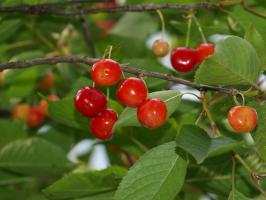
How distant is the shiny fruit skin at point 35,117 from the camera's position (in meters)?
3.42

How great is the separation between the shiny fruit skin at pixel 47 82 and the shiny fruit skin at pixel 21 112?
6.1 inches

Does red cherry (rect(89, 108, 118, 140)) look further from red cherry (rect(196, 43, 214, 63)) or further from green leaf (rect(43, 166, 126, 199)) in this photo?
red cherry (rect(196, 43, 214, 63))

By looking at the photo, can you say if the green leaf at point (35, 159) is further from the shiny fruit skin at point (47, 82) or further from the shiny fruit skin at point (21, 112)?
the shiny fruit skin at point (47, 82)

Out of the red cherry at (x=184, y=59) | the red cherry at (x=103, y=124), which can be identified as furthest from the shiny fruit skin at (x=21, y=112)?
the red cherry at (x=103, y=124)

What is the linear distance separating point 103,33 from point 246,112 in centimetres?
203

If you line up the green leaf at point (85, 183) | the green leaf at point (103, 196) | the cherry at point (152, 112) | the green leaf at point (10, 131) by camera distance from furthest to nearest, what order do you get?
the green leaf at point (10, 131) → the green leaf at point (103, 196) → the green leaf at point (85, 183) → the cherry at point (152, 112)

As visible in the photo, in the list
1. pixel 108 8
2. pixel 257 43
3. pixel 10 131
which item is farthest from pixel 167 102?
pixel 10 131

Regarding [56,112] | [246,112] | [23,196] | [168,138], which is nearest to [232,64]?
[246,112]

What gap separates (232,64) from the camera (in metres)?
1.80

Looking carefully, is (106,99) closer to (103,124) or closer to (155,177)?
(103,124)

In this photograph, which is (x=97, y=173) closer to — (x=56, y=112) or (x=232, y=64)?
(x=56, y=112)

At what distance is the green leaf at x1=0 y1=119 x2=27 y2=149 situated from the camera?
3.14 metres

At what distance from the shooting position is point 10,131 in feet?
10.3

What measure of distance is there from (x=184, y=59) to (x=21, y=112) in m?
1.46
